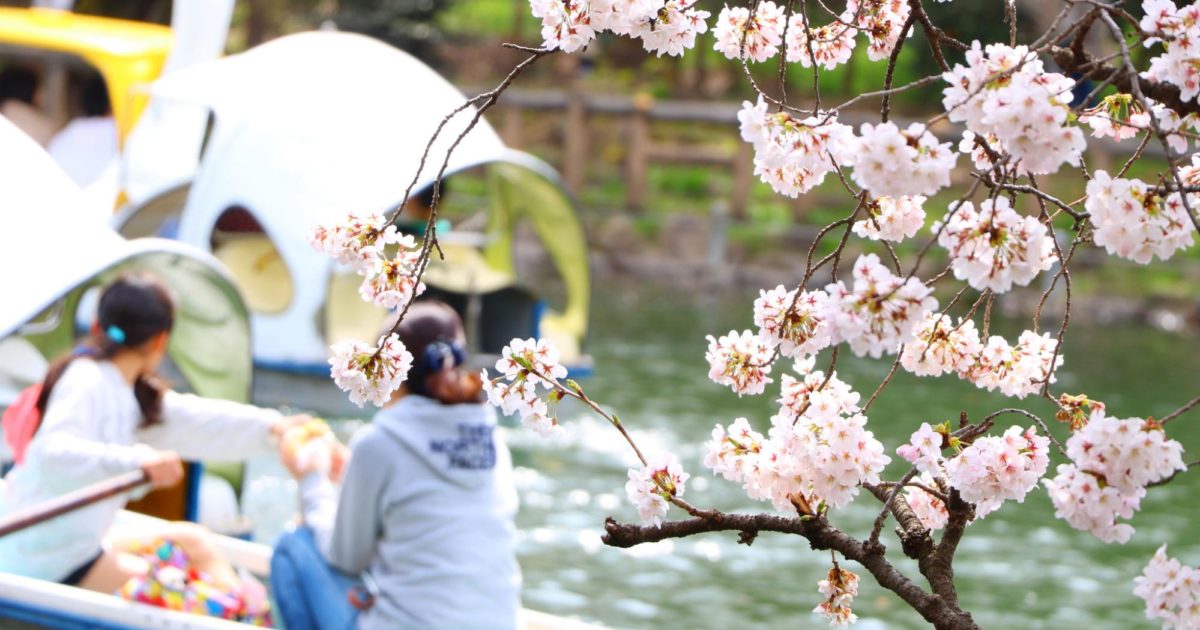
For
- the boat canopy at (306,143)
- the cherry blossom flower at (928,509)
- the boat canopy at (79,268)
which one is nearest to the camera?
the cherry blossom flower at (928,509)

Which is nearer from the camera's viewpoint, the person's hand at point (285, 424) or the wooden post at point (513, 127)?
the person's hand at point (285, 424)

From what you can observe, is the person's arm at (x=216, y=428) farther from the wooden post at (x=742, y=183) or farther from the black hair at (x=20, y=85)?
the wooden post at (x=742, y=183)

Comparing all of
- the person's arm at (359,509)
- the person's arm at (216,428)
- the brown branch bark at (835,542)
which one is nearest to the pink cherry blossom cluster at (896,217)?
the brown branch bark at (835,542)

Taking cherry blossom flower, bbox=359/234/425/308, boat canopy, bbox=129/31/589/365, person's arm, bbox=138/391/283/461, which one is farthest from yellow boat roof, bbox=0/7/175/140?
cherry blossom flower, bbox=359/234/425/308

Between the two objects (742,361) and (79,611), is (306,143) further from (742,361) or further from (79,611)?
(742,361)

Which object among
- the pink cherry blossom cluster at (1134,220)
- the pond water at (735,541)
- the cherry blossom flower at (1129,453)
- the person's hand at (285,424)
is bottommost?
the cherry blossom flower at (1129,453)

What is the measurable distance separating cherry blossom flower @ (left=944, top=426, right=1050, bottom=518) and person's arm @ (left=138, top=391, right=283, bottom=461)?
2.73m

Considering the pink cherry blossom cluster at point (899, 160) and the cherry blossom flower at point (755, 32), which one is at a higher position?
the cherry blossom flower at point (755, 32)

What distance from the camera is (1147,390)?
1266 centimetres

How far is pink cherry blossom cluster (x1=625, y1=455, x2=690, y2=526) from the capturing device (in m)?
2.15

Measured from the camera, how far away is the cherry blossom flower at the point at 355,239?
7.00 feet

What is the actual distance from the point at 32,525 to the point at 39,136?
9129 mm

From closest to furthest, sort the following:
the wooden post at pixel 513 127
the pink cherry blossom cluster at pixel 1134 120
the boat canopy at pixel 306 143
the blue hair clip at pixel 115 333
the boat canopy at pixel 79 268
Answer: the pink cherry blossom cluster at pixel 1134 120 < the blue hair clip at pixel 115 333 < the boat canopy at pixel 79 268 < the boat canopy at pixel 306 143 < the wooden post at pixel 513 127

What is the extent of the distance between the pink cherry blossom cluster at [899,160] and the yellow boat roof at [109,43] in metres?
10.0
